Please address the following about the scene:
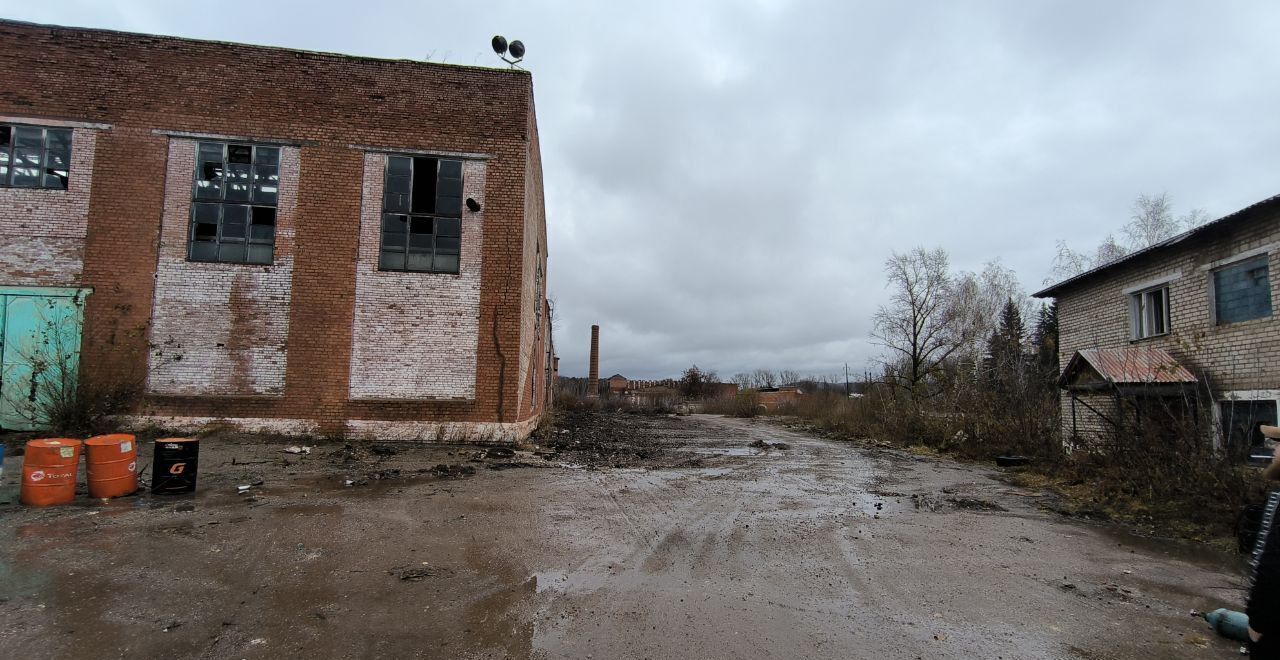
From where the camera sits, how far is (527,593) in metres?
4.47

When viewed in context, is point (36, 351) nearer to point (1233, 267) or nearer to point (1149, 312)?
point (1233, 267)

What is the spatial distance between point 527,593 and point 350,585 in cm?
132

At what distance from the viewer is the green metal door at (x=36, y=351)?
10664 mm

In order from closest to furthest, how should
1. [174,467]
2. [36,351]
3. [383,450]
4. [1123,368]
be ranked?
[174,467] < [383,450] < [36,351] < [1123,368]

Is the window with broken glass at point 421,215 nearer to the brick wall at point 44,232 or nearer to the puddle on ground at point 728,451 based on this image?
the brick wall at point 44,232

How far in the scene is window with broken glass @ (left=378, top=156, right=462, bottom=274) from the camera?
12.1 meters

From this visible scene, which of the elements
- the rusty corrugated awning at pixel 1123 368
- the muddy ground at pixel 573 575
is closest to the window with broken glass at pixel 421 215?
the muddy ground at pixel 573 575

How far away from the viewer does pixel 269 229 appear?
11.8 metres

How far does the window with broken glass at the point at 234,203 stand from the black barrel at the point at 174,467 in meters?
5.56

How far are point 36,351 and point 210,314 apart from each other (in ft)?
9.51

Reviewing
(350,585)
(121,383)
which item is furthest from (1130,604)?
(121,383)

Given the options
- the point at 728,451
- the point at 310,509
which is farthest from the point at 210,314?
the point at 728,451

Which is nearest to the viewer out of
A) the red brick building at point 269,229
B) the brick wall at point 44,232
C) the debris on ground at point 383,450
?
the debris on ground at point 383,450

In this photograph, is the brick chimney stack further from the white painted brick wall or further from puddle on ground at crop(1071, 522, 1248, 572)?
puddle on ground at crop(1071, 522, 1248, 572)
